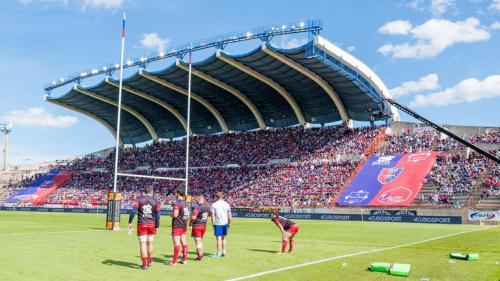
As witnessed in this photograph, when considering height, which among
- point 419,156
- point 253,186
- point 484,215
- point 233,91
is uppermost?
point 233,91

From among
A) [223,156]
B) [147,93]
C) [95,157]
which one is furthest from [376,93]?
[95,157]

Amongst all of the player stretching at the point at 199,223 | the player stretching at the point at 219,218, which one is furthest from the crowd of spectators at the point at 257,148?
the player stretching at the point at 199,223

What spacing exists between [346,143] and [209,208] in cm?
4447

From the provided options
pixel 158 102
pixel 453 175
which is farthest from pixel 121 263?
pixel 158 102

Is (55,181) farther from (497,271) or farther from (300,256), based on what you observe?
(497,271)

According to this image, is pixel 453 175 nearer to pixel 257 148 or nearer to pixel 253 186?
pixel 253 186

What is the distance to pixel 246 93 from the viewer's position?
194ft

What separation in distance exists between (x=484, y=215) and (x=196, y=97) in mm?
38069

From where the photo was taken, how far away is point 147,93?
6231 centimetres

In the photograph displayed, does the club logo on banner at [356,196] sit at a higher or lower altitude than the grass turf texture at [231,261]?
higher

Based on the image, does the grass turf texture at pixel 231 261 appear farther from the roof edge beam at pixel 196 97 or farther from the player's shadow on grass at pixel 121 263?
the roof edge beam at pixel 196 97

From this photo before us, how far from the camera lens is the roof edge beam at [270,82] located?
48.8 meters

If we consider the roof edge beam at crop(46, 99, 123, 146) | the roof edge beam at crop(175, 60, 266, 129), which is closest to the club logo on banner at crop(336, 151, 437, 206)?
the roof edge beam at crop(175, 60, 266, 129)

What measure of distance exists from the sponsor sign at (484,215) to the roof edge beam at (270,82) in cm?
2591
